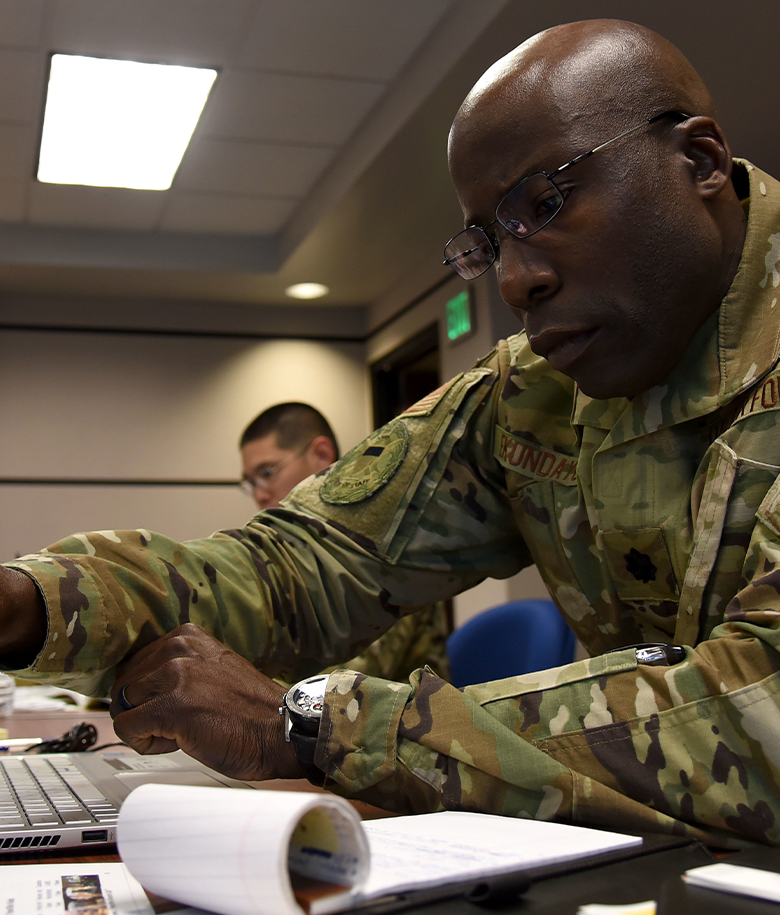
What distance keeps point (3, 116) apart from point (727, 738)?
3.55 meters

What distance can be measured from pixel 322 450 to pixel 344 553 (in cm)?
198

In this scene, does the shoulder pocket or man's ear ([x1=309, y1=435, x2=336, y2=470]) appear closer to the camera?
the shoulder pocket

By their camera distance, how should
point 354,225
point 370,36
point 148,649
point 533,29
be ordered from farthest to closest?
1. point 354,225
2. point 370,36
3. point 533,29
4. point 148,649

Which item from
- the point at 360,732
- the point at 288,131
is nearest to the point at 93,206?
the point at 288,131

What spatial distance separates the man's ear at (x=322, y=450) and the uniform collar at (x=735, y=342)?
217 cm

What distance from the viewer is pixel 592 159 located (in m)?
0.95

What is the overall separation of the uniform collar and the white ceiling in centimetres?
194

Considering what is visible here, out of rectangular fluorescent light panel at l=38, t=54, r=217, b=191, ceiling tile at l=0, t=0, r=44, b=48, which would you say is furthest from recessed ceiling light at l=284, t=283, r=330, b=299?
ceiling tile at l=0, t=0, r=44, b=48

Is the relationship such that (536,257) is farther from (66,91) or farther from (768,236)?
(66,91)

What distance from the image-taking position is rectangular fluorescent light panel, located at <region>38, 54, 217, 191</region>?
3250mm

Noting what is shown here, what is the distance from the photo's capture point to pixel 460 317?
439 cm

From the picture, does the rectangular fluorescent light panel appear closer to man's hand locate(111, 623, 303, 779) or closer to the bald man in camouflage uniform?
the bald man in camouflage uniform

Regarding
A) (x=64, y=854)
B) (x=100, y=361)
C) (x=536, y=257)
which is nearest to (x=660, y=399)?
(x=536, y=257)

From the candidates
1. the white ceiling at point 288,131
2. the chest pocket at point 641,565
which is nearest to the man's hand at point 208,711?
the chest pocket at point 641,565
